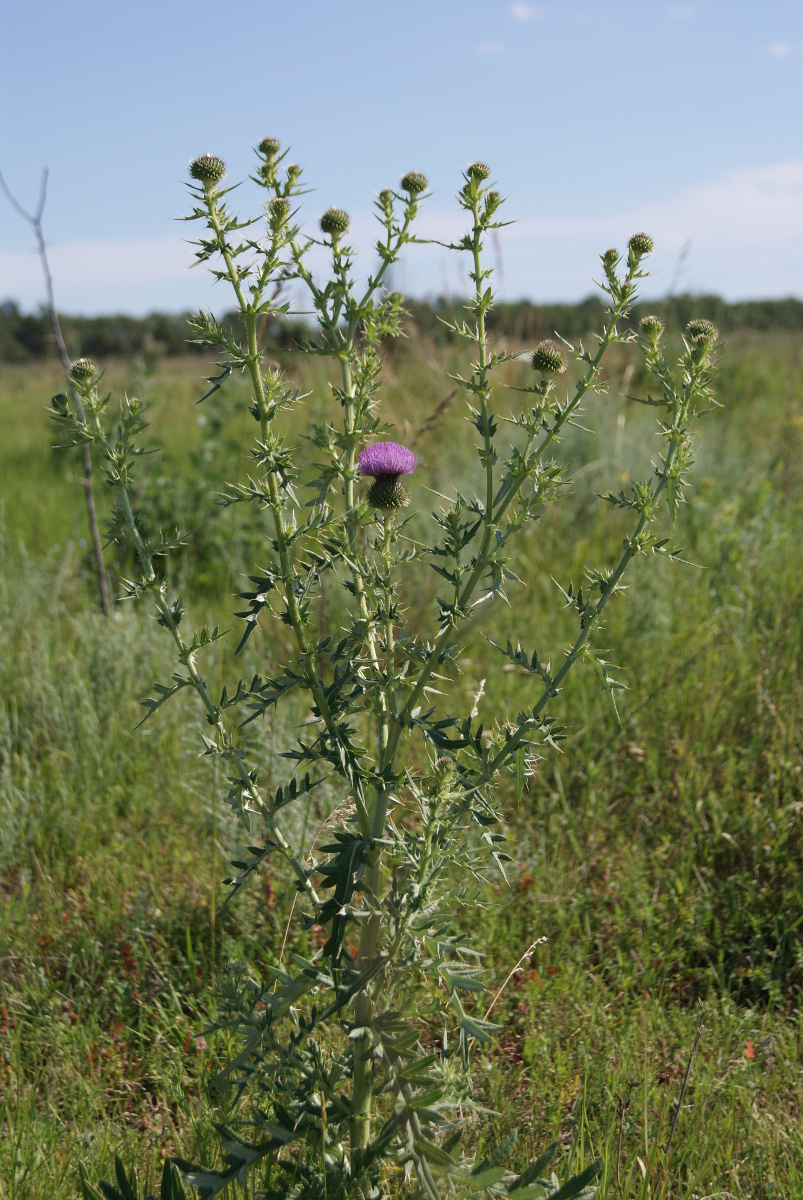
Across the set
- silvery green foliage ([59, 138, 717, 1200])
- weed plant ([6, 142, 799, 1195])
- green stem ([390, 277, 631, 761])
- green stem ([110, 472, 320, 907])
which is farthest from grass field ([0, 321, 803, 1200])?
green stem ([390, 277, 631, 761])

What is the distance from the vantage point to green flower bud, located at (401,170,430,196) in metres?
1.57

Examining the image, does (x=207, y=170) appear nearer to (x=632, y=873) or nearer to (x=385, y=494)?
(x=385, y=494)

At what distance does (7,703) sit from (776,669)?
279 centimetres

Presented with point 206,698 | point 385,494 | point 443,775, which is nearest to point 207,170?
point 385,494

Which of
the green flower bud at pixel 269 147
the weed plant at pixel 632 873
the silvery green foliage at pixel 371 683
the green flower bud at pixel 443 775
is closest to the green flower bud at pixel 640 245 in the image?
the silvery green foliage at pixel 371 683

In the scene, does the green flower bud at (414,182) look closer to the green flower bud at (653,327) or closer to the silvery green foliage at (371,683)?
the silvery green foliage at (371,683)

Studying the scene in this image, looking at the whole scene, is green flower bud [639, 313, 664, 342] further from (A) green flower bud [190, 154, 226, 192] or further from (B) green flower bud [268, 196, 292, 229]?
(A) green flower bud [190, 154, 226, 192]

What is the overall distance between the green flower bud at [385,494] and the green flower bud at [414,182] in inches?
19.3

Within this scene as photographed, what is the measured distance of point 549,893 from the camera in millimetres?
2549

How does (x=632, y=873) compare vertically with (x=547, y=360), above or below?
below

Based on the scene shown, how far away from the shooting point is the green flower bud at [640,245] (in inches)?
61.0

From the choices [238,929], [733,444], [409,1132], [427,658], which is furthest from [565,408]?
[733,444]

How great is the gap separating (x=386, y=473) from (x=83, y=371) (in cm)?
56

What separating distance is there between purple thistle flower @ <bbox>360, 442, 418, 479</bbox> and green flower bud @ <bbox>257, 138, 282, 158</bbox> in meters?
0.51
